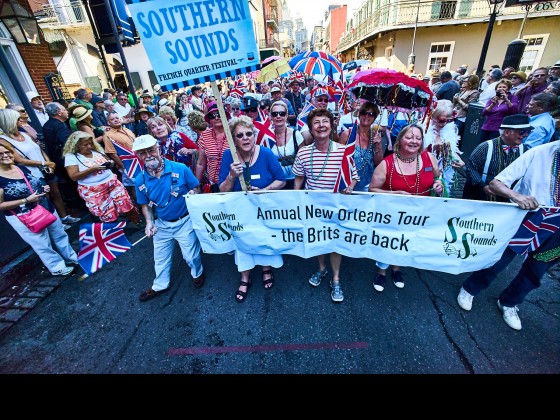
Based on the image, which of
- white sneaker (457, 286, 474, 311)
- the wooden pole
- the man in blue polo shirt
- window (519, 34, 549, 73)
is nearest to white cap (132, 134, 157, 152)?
the man in blue polo shirt

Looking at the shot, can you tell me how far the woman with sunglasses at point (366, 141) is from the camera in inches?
138

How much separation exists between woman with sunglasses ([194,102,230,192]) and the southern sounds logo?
299cm

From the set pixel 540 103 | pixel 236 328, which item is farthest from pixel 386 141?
pixel 236 328

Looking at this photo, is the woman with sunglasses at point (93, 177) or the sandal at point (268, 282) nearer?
the sandal at point (268, 282)

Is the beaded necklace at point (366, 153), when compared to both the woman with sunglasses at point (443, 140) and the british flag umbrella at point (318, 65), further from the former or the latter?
the british flag umbrella at point (318, 65)

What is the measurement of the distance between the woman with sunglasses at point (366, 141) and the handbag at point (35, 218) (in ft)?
13.9

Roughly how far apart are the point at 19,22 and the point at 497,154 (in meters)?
10.5

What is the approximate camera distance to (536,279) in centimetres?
263

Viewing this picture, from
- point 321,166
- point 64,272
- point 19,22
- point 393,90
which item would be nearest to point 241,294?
point 321,166

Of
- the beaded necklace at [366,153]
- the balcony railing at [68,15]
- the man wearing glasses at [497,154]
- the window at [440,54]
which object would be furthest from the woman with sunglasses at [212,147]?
the balcony railing at [68,15]

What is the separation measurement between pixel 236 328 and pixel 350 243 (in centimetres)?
165

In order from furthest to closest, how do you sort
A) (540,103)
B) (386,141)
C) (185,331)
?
1. (386,141)
2. (540,103)
3. (185,331)
